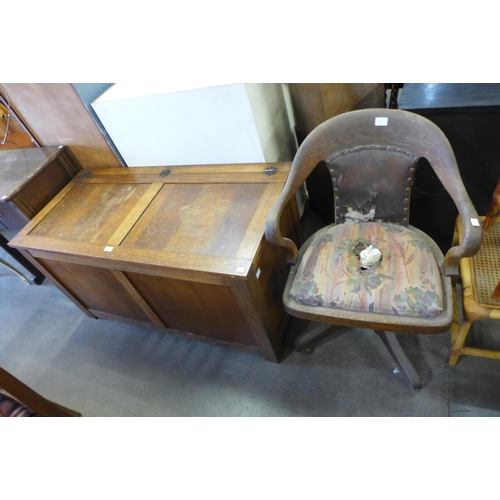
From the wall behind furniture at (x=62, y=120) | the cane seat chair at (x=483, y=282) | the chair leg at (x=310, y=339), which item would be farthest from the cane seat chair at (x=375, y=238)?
the wall behind furniture at (x=62, y=120)

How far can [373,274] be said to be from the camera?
1.11 metres

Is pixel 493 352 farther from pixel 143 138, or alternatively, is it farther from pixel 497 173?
pixel 143 138

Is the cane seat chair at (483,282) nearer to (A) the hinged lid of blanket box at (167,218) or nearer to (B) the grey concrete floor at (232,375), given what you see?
(B) the grey concrete floor at (232,375)

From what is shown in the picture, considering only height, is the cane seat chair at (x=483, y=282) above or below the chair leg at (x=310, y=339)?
above

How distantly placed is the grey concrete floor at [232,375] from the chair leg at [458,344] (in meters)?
0.05

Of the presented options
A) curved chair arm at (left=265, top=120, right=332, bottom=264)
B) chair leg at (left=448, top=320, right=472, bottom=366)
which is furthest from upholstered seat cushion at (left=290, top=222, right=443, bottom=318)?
chair leg at (left=448, top=320, right=472, bottom=366)

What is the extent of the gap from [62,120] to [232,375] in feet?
4.90

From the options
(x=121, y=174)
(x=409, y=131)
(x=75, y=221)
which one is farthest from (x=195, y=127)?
(x=409, y=131)

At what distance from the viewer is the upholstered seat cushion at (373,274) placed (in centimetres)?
103

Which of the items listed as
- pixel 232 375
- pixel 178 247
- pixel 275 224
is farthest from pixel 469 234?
pixel 232 375

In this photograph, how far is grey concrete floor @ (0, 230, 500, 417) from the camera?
1.32 m

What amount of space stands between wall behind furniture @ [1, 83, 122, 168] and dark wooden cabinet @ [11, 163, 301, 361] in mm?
119

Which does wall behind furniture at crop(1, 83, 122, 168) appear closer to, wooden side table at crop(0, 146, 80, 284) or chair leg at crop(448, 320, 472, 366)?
wooden side table at crop(0, 146, 80, 284)

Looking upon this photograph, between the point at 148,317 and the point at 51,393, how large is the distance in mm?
655
